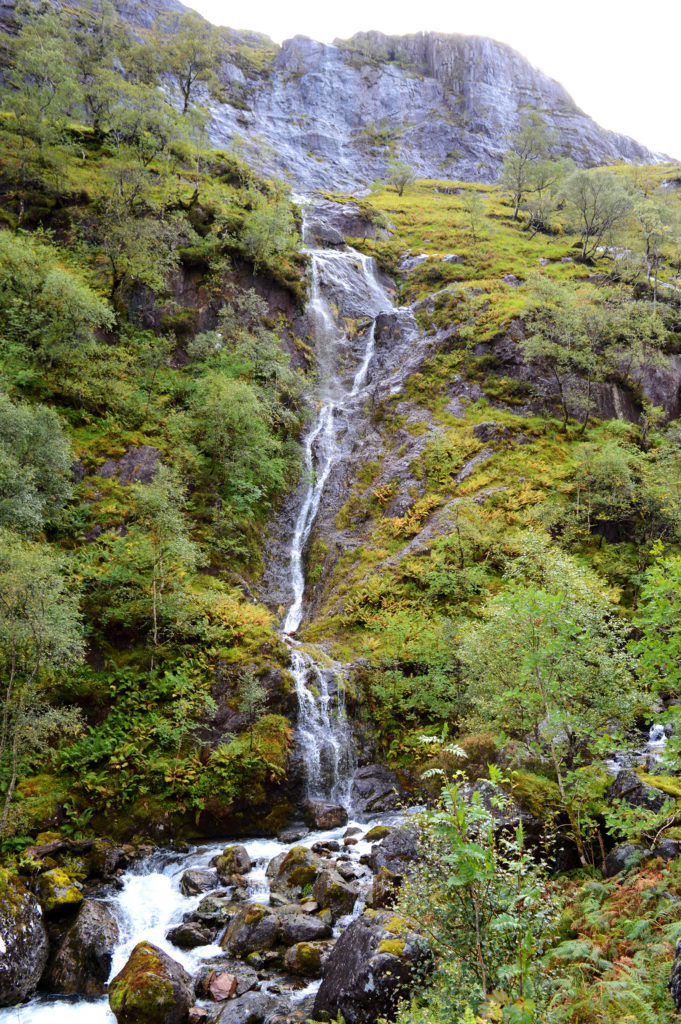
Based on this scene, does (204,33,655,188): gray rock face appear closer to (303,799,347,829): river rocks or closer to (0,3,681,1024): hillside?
(0,3,681,1024): hillside

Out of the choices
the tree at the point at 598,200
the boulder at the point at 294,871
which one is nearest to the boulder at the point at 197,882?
the boulder at the point at 294,871

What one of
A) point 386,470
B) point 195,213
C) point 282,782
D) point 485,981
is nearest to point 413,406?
point 386,470

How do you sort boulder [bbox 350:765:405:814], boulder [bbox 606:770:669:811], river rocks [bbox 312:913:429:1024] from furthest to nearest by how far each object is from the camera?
boulder [bbox 350:765:405:814] → boulder [bbox 606:770:669:811] → river rocks [bbox 312:913:429:1024]

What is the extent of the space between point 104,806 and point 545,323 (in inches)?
1342

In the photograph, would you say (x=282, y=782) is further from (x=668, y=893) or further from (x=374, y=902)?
(x=668, y=893)

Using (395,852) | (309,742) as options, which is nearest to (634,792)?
(395,852)

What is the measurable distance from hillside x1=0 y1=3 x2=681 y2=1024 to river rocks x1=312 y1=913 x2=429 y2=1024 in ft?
0.19

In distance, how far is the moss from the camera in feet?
27.2

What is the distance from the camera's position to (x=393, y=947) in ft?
27.4

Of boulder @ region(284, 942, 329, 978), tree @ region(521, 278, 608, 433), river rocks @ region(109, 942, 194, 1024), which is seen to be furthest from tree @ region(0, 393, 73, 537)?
tree @ region(521, 278, 608, 433)

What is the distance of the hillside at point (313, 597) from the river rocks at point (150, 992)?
58 millimetres

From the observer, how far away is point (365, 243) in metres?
56.9

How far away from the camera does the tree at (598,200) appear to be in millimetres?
54500

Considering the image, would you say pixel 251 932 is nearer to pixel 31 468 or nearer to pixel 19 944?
pixel 19 944
